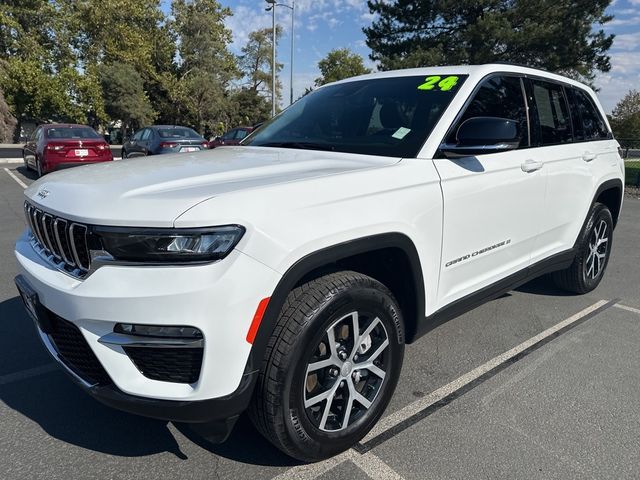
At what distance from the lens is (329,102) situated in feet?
11.8

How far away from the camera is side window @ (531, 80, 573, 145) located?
3.70 m

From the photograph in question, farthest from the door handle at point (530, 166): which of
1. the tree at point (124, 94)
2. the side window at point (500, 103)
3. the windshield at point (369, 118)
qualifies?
the tree at point (124, 94)

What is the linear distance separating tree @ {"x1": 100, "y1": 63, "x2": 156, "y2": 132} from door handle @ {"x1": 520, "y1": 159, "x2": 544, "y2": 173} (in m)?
43.5

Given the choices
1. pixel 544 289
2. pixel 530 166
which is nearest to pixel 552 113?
pixel 530 166

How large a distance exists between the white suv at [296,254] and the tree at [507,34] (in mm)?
19606

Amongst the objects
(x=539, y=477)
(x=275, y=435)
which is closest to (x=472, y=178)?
(x=539, y=477)

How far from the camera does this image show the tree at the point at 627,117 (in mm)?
33719

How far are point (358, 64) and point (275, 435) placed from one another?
6260 cm

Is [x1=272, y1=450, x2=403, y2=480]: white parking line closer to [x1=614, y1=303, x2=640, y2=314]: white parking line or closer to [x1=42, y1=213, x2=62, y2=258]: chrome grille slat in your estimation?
[x1=42, y1=213, x2=62, y2=258]: chrome grille slat

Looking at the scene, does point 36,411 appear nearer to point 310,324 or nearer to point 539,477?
point 310,324

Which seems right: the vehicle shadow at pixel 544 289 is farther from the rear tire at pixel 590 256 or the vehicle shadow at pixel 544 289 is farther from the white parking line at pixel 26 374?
the white parking line at pixel 26 374

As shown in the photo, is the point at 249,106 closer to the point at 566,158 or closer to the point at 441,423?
the point at 566,158

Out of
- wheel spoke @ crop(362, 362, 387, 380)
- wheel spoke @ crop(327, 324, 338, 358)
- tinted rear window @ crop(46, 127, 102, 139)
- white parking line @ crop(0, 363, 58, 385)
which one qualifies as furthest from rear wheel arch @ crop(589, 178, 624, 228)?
tinted rear window @ crop(46, 127, 102, 139)

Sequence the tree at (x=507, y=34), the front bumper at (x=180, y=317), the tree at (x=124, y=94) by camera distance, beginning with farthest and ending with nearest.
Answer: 1. the tree at (x=124, y=94)
2. the tree at (x=507, y=34)
3. the front bumper at (x=180, y=317)
